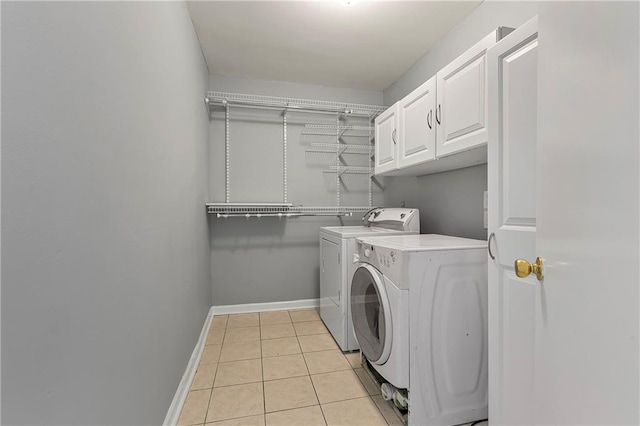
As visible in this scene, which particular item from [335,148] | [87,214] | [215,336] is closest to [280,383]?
[215,336]

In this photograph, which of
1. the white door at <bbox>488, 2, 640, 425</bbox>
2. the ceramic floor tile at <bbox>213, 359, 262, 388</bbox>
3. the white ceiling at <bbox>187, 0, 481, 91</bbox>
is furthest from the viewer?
the white ceiling at <bbox>187, 0, 481, 91</bbox>

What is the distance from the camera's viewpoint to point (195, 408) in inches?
60.6

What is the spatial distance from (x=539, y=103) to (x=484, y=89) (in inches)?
30.1

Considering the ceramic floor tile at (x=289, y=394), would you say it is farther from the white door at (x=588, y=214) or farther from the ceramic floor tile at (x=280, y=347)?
the white door at (x=588, y=214)

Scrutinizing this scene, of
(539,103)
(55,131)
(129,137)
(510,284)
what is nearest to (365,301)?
(510,284)

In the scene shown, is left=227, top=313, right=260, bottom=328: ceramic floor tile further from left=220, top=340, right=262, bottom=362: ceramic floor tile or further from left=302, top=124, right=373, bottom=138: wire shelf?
left=302, top=124, right=373, bottom=138: wire shelf

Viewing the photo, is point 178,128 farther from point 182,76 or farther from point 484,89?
point 484,89

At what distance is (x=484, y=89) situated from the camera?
4.53 ft

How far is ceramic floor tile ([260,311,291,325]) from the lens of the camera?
2709 mm

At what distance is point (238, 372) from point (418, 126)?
207cm

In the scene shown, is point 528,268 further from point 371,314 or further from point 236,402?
point 236,402

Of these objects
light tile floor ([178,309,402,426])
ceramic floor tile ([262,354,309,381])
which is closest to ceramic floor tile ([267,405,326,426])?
light tile floor ([178,309,402,426])

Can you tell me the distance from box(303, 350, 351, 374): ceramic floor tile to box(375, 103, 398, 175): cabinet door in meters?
1.51

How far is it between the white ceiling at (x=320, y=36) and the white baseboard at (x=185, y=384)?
2345mm
